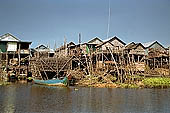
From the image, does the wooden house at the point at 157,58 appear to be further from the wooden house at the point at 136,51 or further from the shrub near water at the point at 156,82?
the shrub near water at the point at 156,82

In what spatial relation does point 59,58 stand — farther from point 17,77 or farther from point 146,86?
point 146,86

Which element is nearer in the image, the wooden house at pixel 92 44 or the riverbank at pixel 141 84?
the riverbank at pixel 141 84

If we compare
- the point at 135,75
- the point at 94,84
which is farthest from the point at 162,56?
the point at 94,84

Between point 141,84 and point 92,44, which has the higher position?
point 92,44

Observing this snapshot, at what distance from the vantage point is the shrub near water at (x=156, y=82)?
31948 mm

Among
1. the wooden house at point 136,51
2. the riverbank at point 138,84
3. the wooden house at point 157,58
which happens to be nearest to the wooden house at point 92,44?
the wooden house at point 136,51

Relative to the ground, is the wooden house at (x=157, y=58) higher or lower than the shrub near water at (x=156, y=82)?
higher

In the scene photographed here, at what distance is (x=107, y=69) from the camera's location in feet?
115

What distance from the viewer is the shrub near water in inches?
1258

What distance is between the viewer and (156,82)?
1278 inches

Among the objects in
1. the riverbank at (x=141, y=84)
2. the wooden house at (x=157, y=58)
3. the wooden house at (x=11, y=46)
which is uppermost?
the wooden house at (x=11, y=46)

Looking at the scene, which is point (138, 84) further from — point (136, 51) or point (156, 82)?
point (136, 51)

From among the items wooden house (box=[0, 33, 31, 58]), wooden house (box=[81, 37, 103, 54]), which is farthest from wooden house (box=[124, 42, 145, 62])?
wooden house (box=[0, 33, 31, 58])

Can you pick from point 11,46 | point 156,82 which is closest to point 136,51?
point 156,82
